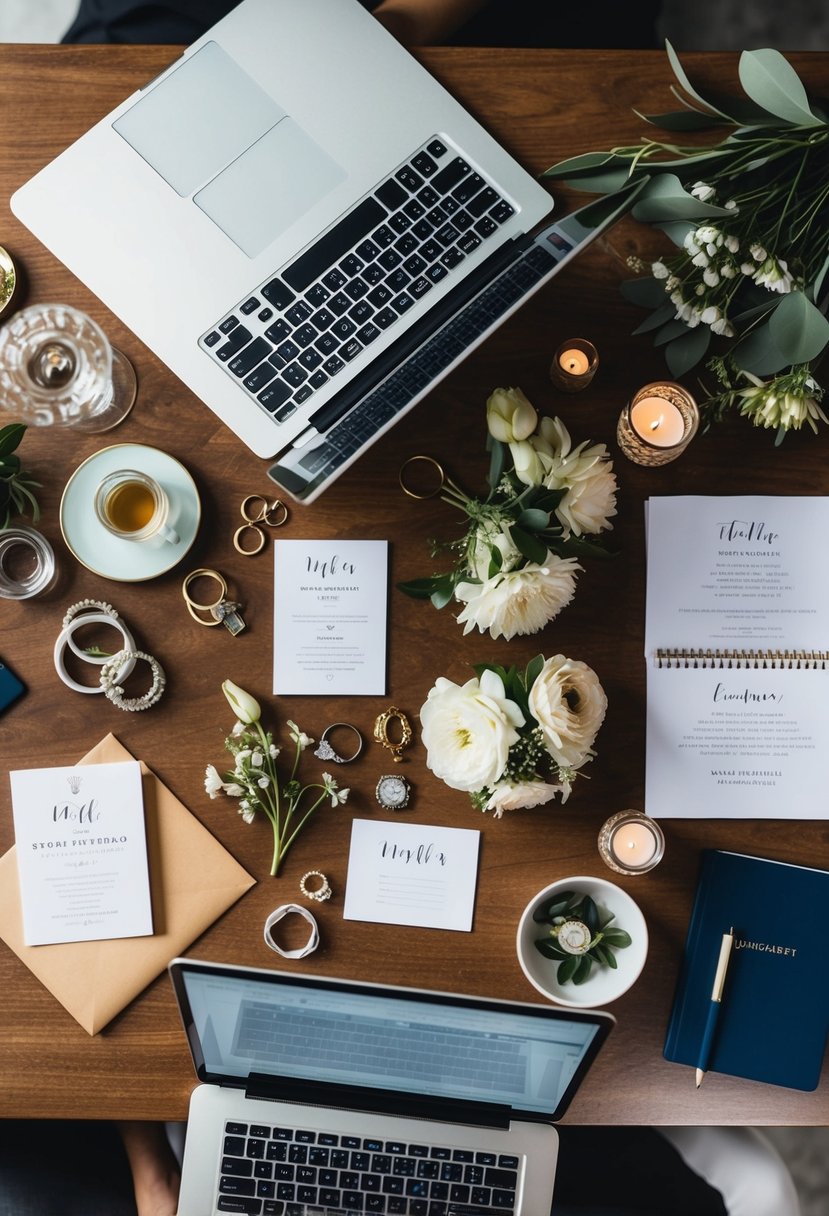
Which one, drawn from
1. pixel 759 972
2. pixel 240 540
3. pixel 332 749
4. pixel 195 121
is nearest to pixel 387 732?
pixel 332 749

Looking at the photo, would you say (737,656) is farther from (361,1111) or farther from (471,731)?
(361,1111)

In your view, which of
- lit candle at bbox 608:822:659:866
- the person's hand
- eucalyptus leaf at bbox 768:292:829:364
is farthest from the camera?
the person's hand

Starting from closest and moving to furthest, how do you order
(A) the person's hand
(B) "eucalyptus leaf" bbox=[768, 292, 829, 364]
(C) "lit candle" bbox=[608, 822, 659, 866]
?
1. (B) "eucalyptus leaf" bbox=[768, 292, 829, 364]
2. (C) "lit candle" bbox=[608, 822, 659, 866]
3. (A) the person's hand

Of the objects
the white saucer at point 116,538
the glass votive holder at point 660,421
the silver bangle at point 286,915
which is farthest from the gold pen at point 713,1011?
the white saucer at point 116,538

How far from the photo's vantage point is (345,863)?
1.02 m

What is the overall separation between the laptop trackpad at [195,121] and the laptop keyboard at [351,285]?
0.15 metres

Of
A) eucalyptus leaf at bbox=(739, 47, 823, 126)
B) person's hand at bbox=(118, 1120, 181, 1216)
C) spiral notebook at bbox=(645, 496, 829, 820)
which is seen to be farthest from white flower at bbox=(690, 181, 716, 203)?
person's hand at bbox=(118, 1120, 181, 1216)

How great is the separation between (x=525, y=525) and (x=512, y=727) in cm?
21

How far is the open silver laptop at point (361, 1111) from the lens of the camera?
93 centimetres

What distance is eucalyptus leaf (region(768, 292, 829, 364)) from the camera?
2.89 feet

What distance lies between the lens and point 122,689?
1018 mm

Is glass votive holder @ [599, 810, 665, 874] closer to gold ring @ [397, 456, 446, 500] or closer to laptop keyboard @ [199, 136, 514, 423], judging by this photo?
gold ring @ [397, 456, 446, 500]

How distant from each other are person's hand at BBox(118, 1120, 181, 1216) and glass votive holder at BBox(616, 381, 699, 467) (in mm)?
1046

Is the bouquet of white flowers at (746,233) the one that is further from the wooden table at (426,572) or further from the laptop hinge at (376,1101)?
the laptop hinge at (376,1101)
